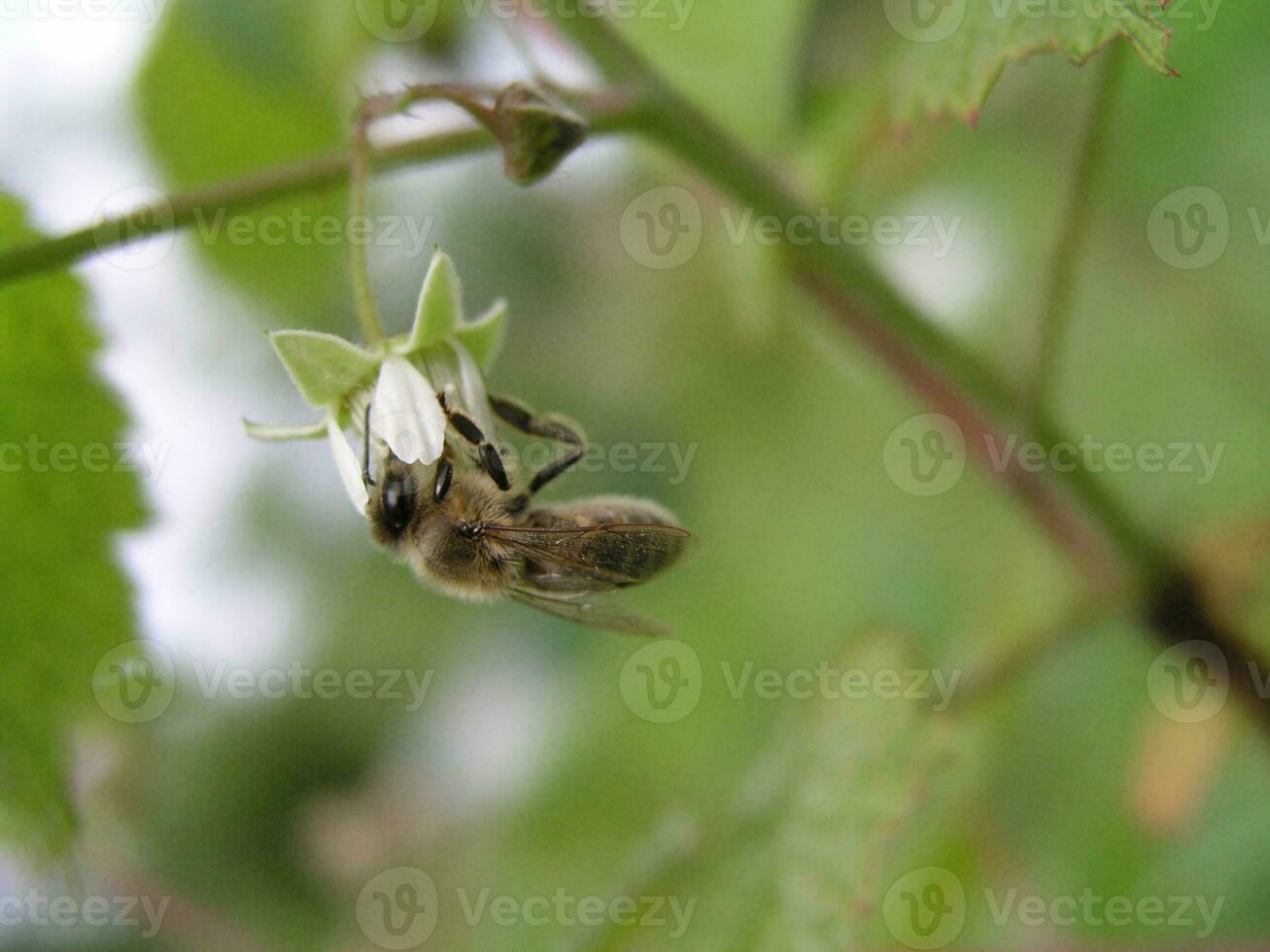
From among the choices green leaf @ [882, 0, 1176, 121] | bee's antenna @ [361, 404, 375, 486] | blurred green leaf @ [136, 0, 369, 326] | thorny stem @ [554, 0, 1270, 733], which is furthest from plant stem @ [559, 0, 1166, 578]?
blurred green leaf @ [136, 0, 369, 326]

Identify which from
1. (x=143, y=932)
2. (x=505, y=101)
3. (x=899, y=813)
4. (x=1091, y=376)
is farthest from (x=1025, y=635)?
(x=143, y=932)

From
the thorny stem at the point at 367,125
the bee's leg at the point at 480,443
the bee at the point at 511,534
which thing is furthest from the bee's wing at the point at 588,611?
the thorny stem at the point at 367,125

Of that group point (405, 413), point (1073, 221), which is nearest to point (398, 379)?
point (405, 413)

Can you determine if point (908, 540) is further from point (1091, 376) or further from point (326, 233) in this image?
point (326, 233)

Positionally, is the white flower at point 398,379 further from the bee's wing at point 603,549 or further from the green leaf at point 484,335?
the bee's wing at point 603,549

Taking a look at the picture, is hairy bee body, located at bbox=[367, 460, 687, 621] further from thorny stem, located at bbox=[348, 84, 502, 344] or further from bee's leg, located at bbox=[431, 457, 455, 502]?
thorny stem, located at bbox=[348, 84, 502, 344]

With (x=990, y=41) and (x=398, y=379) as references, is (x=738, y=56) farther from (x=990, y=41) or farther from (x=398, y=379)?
(x=398, y=379)
